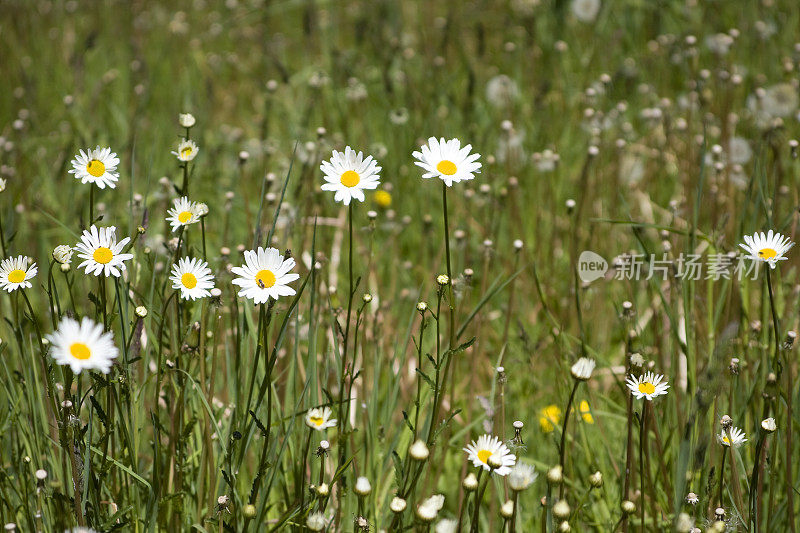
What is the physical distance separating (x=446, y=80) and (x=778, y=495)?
241cm

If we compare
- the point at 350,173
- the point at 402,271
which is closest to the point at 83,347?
the point at 350,173

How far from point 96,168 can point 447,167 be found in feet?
2.14

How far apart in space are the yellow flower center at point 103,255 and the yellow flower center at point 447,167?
1.88 feet

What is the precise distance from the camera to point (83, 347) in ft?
3.55

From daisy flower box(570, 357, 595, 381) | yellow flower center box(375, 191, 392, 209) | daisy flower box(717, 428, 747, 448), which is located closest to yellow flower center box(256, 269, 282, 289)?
daisy flower box(570, 357, 595, 381)

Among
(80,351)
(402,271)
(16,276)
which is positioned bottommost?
(80,351)

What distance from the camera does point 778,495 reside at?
180 cm

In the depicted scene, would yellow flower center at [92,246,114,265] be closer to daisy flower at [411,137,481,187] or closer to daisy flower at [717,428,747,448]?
daisy flower at [411,137,481,187]

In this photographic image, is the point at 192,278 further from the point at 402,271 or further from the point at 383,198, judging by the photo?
the point at 383,198

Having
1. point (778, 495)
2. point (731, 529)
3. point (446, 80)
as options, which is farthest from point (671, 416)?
point (446, 80)

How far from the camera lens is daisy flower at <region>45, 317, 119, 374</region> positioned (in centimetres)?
104

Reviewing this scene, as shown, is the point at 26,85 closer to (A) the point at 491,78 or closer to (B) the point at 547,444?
(A) the point at 491,78

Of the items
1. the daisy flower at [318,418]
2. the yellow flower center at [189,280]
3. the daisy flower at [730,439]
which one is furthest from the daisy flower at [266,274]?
the daisy flower at [730,439]

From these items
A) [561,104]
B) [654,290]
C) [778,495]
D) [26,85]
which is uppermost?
[561,104]
